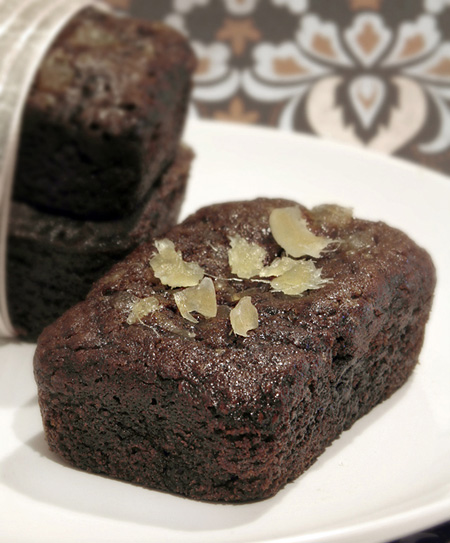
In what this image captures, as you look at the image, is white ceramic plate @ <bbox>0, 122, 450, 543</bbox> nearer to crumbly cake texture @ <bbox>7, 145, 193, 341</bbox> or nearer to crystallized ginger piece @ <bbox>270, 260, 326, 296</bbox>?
crumbly cake texture @ <bbox>7, 145, 193, 341</bbox>

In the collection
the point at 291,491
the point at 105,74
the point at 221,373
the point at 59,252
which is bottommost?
the point at 291,491

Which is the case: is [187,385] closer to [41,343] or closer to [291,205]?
[41,343]

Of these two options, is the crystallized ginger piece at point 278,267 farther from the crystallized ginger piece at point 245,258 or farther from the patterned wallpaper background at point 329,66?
the patterned wallpaper background at point 329,66

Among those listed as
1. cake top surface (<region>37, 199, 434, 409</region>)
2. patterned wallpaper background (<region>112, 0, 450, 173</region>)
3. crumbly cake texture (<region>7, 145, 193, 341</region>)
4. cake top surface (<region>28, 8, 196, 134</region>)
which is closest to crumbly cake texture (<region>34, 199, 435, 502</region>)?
cake top surface (<region>37, 199, 434, 409</region>)

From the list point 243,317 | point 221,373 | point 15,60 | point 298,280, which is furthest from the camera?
point 15,60

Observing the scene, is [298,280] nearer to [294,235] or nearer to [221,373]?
[294,235]

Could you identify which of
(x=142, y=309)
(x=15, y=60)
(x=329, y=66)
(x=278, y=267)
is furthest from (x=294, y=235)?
(x=329, y=66)

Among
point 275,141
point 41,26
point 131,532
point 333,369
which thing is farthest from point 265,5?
point 131,532
